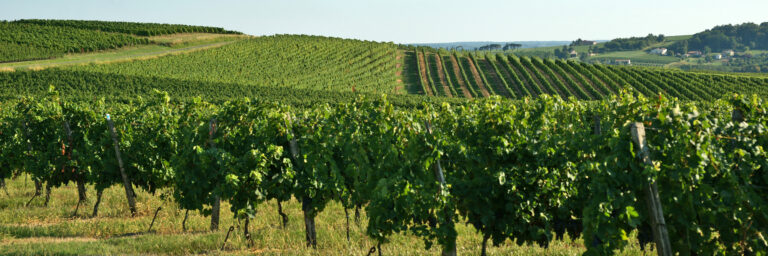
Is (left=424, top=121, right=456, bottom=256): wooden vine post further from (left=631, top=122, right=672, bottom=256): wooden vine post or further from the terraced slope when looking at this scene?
the terraced slope

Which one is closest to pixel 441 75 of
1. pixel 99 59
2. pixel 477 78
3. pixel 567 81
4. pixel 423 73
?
pixel 423 73

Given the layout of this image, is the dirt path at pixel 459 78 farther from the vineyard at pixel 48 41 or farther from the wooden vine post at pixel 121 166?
the vineyard at pixel 48 41

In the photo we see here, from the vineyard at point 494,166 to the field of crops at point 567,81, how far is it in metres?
43.7

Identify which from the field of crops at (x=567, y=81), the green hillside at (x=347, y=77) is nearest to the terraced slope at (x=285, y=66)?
the green hillside at (x=347, y=77)

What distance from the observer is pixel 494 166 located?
297 inches

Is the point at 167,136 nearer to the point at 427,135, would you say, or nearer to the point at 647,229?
the point at 427,135

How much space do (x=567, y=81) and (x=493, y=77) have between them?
360 inches

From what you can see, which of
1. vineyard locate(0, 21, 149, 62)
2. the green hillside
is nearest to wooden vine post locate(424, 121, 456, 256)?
the green hillside

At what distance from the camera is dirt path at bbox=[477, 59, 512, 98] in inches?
2239

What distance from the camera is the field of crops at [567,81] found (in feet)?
181

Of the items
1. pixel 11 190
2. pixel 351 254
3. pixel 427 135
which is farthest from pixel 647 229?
pixel 11 190

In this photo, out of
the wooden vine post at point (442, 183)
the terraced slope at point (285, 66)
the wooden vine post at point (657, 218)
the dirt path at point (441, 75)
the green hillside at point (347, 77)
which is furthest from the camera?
the terraced slope at point (285, 66)

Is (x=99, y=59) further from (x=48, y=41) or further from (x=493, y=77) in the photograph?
(x=493, y=77)

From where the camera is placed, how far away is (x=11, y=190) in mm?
16094
